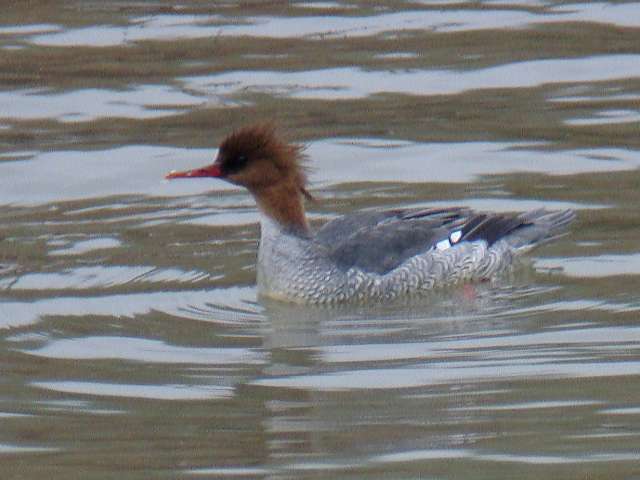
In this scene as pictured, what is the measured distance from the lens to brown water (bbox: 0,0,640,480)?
7.84 metres

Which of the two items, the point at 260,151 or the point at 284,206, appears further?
the point at 284,206

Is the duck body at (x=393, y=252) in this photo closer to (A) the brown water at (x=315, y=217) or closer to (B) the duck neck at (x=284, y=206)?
(B) the duck neck at (x=284, y=206)

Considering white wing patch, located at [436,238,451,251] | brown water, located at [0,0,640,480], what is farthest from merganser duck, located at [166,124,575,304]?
brown water, located at [0,0,640,480]

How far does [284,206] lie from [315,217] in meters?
1.42

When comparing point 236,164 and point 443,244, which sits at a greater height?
point 236,164

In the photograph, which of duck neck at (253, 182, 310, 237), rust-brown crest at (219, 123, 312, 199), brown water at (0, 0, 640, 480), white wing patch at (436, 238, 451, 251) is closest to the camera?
brown water at (0, 0, 640, 480)

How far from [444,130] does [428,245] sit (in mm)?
2849

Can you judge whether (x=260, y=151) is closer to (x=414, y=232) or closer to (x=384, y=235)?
(x=384, y=235)

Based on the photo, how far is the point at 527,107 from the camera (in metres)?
14.8

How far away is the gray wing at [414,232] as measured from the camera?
11500 mm

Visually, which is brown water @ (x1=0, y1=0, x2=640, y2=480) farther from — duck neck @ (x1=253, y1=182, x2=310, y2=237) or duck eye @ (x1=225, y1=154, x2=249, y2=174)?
duck eye @ (x1=225, y1=154, x2=249, y2=174)

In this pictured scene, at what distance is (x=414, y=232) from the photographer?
11.7 m

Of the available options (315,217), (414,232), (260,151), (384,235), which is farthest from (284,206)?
(315,217)

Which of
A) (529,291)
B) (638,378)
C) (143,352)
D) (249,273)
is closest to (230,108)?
(249,273)
